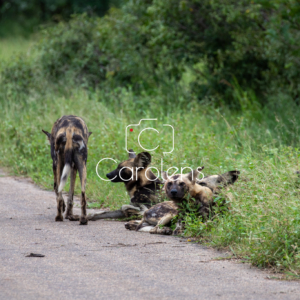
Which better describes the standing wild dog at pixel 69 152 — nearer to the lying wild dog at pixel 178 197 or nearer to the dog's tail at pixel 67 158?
the dog's tail at pixel 67 158

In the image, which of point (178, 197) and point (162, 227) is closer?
point (178, 197)

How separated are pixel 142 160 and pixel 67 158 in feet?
3.27

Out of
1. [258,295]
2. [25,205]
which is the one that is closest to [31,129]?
[25,205]

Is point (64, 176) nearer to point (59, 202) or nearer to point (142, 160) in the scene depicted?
point (59, 202)

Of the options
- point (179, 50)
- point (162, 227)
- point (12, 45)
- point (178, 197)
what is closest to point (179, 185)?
point (178, 197)

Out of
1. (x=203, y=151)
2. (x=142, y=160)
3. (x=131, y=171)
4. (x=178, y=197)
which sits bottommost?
(x=178, y=197)

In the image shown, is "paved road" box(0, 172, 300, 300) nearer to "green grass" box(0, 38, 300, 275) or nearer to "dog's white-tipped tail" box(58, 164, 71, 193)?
"green grass" box(0, 38, 300, 275)

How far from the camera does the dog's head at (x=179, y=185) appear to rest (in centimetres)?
556

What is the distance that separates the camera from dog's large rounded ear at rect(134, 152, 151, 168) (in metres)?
6.64

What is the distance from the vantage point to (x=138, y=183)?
22.1 ft

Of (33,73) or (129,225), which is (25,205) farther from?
(33,73)

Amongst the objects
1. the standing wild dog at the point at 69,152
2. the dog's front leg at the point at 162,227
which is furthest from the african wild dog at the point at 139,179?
the dog's front leg at the point at 162,227

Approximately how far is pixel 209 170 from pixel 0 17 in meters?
25.9

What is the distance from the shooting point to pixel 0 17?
30.2 m
